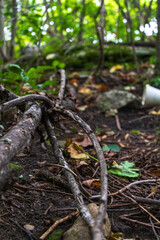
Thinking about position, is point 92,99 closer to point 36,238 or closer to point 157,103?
point 157,103

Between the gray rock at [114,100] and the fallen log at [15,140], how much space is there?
2.35 metres

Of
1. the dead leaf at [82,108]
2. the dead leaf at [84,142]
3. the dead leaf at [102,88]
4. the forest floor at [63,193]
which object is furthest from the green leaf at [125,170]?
the dead leaf at [102,88]

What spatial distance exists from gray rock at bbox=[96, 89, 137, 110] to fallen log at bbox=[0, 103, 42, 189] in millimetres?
2347

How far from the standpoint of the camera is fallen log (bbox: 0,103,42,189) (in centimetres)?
99

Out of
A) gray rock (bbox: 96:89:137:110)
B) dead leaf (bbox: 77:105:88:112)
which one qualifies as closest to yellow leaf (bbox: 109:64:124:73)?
gray rock (bbox: 96:89:137:110)

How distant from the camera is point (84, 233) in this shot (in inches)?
41.3

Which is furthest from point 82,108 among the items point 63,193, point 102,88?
point 63,193

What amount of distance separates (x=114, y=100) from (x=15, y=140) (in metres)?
2.80

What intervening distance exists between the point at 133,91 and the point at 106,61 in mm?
1333

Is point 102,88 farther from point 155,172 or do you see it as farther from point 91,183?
point 91,183

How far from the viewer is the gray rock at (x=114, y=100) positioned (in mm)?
3715

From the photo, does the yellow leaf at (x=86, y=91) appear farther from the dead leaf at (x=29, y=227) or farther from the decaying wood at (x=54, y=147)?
the dead leaf at (x=29, y=227)

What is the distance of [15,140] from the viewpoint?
1101 millimetres

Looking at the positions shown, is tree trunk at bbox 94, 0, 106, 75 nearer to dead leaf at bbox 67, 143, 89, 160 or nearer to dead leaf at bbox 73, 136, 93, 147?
dead leaf at bbox 73, 136, 93, 147
